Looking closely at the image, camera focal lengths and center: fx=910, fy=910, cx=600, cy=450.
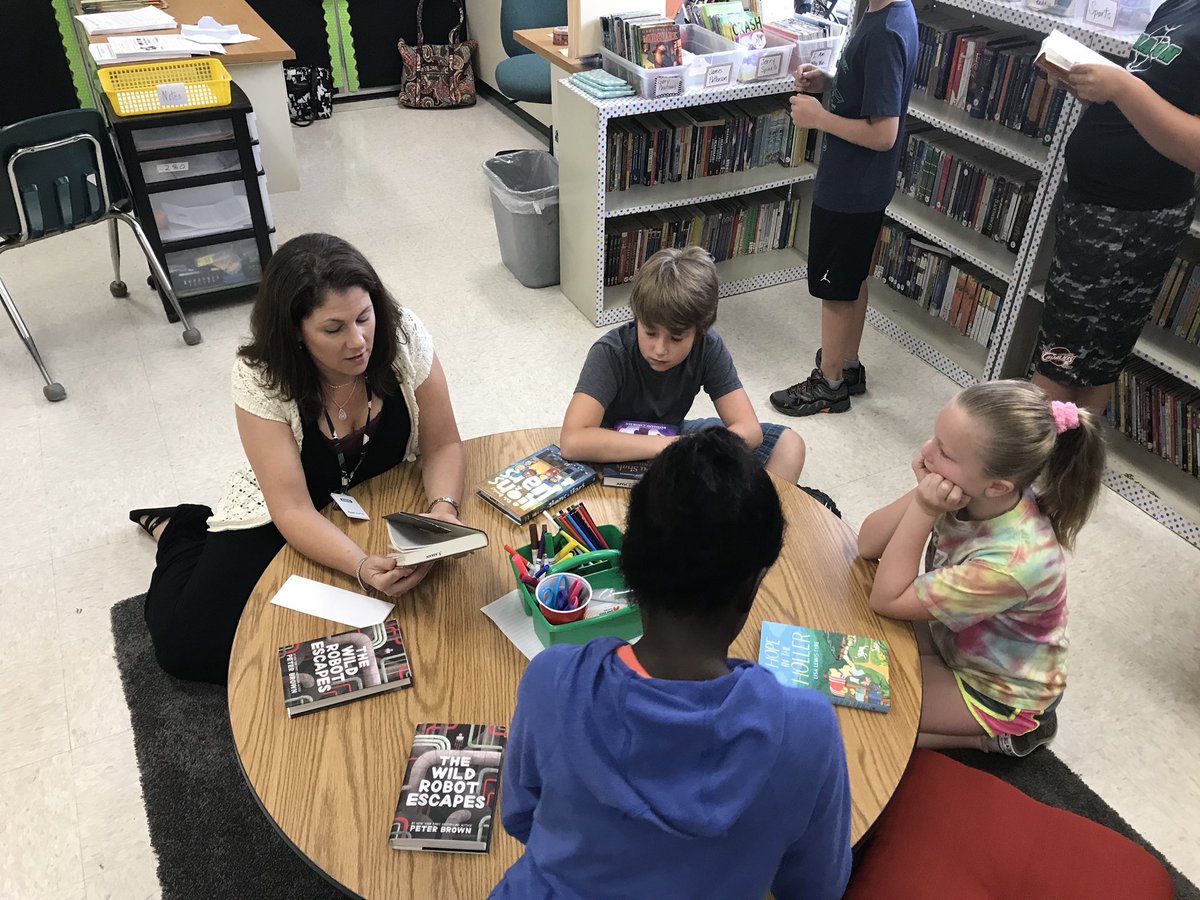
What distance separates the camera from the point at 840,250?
2.80m

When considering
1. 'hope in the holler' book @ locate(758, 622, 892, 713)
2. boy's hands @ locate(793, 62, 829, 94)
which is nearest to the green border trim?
boy's hands @ locate(793, 62, 829, 94)

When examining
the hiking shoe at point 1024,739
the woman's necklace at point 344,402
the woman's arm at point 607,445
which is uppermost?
the woman's necklace at point 344,402

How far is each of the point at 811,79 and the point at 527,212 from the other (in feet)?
3.99

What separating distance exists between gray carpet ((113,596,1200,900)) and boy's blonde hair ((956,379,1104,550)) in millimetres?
706

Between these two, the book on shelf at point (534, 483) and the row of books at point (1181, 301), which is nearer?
the book on shelf at point (534, 483)

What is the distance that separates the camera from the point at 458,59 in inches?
221

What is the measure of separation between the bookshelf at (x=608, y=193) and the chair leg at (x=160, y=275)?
4.68ft

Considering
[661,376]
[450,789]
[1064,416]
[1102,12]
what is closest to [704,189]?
[1102,12]

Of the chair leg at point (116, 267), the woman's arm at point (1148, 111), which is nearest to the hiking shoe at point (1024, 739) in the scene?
the woman's arm at point (1148, 111)

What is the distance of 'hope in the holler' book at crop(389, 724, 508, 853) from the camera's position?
1.10 m

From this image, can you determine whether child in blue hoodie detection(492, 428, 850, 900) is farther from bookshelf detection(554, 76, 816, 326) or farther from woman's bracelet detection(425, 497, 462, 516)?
bookshelf detection(554, 76, 816, 326)

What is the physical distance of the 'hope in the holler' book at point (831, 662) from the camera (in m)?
1.29

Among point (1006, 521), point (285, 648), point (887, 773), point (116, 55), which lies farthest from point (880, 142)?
point (116, 55)

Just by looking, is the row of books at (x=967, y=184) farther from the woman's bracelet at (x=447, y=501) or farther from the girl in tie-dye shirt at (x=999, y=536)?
the woman's bracelet at (x=447, y=501)
